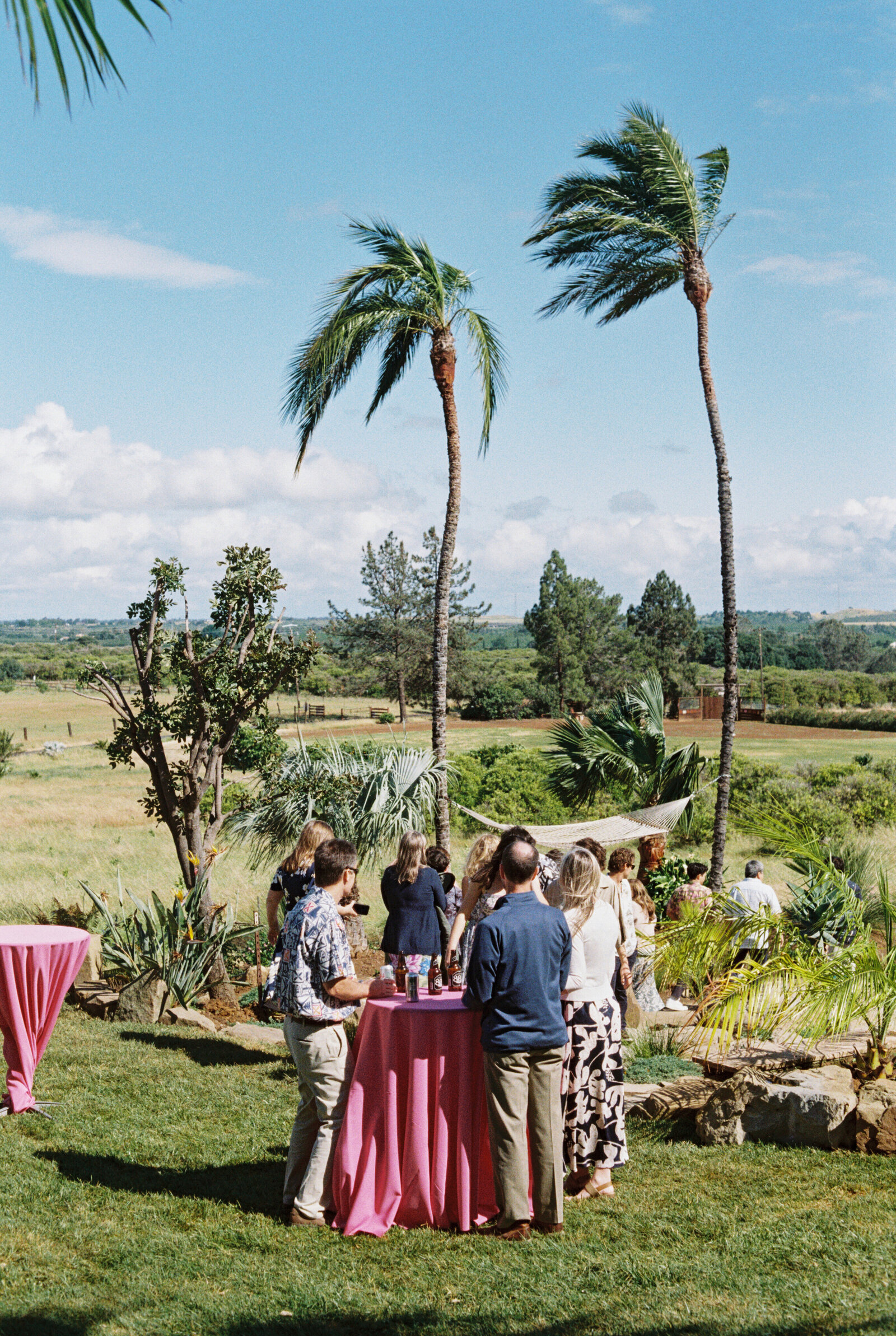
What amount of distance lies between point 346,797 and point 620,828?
308 cm

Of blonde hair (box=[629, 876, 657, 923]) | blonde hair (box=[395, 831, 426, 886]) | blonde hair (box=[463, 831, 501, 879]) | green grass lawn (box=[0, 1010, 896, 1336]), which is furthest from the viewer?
blonde hair (box=[629, 876, 657, 923])

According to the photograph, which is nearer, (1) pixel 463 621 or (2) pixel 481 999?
(2) pixel 481 999

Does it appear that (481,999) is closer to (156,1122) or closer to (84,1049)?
(156,1122)

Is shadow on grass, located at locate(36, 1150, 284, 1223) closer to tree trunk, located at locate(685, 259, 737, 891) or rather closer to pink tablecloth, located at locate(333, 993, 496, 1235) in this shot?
pink tablecloth, located at locate(333, 993, 496, 1235)

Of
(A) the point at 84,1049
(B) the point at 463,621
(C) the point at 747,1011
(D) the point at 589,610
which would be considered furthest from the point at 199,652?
(D) the point at 589,610

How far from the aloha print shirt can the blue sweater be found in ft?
1.82

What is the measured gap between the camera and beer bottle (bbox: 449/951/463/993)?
5867mm

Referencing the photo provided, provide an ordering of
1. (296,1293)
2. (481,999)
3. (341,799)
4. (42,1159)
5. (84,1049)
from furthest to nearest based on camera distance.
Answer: (341,799), (84,1049), (42,1159), (481,999), (296,1293)

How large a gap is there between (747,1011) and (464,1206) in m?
2.24

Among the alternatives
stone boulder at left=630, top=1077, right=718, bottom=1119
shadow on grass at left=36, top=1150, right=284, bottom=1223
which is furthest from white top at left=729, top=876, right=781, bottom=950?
shadow on grass at left=36, top=1150, right=284, bottom=1223

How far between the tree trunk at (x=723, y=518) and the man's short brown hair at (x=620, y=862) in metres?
6.01

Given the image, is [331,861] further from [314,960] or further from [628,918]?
[628,918]

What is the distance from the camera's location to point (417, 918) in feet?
23.0

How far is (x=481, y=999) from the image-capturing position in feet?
15.2
